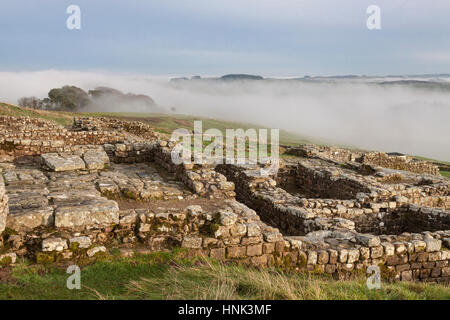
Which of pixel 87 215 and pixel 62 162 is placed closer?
pixel 87 215

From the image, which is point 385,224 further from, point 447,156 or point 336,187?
point 447,156

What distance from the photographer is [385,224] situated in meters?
10.9

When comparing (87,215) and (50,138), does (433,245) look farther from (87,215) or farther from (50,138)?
(50,138)

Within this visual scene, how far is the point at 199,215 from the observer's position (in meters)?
7.02

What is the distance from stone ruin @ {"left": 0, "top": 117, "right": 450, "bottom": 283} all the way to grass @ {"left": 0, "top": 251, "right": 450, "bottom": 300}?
0.35m

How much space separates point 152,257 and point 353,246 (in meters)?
3.98

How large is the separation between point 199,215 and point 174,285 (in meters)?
2.10

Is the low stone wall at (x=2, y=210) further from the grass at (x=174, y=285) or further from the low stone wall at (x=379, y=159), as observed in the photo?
the low stone wall at (x=379, y=159)

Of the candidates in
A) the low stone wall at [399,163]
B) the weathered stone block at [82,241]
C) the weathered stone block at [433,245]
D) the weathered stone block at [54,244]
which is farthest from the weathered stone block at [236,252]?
the low stone wall at [399,163]

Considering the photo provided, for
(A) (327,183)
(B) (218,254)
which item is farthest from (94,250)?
(A) (327,183)

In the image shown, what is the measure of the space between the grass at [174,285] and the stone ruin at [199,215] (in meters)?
0.35

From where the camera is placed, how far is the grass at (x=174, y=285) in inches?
190

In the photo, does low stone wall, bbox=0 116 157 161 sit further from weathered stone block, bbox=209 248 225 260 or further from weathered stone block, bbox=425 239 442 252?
weathered stone block, bbox=425 239 442 252

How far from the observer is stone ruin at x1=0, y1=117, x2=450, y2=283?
242 inches
